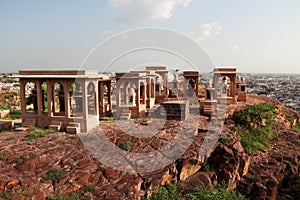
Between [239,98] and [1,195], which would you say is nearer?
[1,195]

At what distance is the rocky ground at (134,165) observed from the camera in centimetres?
889

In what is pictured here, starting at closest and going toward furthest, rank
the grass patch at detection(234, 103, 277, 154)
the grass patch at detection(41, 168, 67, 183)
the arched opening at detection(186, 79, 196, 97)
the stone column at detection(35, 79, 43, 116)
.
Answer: the grass patch at detection(41, 168, 67, 183)
the stone column at detection(35, 79, 43, 116)
the grass patch at detection(234, 103, 277, 154)
the arched opening at detection(186, 79, 196, 97)

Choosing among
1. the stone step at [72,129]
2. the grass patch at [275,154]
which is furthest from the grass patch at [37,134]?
the grass patch at [275,154]

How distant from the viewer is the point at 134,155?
10.9 meters

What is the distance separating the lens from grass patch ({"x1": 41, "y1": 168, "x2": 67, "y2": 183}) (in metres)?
9.01

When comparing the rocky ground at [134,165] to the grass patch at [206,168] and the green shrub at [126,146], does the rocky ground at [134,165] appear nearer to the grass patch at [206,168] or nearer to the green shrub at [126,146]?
the grass patch at [206,168]

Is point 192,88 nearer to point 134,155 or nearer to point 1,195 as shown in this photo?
point 134,155

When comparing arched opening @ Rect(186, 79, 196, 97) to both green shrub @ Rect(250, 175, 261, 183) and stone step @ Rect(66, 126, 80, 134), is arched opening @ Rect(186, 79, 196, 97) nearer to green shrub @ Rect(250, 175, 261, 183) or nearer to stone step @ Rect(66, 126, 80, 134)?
green shrub @ Rect(250, 175, 261, 183)

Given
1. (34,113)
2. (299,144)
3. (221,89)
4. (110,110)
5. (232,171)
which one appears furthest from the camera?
(221,89)

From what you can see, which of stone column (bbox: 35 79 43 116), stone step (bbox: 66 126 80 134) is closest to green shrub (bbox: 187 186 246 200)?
stone step (bbox: 66 126 80 134)

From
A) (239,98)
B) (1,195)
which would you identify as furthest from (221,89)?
(1,195)

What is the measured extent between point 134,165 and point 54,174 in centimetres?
311

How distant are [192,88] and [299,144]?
9291mm

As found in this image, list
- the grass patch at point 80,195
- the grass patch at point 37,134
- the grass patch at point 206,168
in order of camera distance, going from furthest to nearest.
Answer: the grass patch at point 37,134, the grass patch at point 206,168, the grass patch at point 80,195
